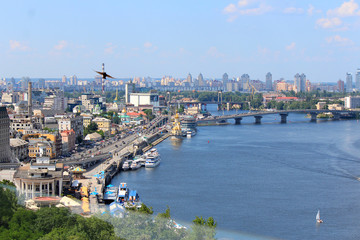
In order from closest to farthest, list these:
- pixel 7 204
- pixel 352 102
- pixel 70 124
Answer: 1. pixel 7 204
2. pixel 70 124
3. pixel 352 102

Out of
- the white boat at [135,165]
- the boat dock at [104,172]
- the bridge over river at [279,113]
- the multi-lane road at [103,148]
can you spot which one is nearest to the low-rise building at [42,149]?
the multi-lane road at [103,148]

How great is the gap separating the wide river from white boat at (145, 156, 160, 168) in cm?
14

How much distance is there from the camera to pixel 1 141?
8.70m

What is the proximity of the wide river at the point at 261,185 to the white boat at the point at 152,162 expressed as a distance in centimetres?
14

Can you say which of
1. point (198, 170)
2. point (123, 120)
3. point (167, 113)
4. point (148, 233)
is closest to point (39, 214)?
point (148, 233)

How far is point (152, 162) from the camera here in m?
9.82

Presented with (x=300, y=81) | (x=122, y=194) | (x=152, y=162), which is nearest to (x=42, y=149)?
(x=152, y=162)

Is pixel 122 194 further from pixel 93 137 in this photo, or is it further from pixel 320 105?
pixel 320 105

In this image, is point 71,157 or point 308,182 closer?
point 308,182

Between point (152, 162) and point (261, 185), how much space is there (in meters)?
2.41

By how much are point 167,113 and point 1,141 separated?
14.8m

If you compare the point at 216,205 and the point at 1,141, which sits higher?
the point at 1,141

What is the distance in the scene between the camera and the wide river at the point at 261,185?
585 centimetres

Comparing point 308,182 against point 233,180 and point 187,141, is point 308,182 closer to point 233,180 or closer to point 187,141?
point 233,180
